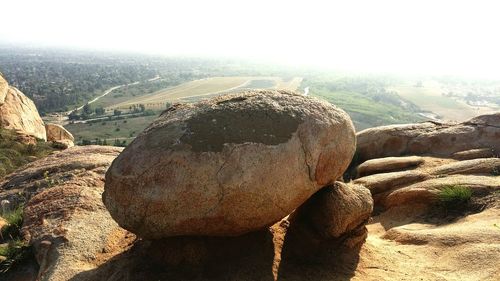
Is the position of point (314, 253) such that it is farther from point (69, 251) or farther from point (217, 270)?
point (69, 251)

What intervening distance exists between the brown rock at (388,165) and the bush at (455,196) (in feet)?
12.9

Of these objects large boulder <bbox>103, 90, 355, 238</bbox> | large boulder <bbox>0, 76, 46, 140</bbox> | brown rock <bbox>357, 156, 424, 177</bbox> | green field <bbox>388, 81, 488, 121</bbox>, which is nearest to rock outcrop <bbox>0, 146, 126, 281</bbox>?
large boulder <bbox>103, 90, 355, 238</bbox>

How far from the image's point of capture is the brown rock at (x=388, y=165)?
16.7m

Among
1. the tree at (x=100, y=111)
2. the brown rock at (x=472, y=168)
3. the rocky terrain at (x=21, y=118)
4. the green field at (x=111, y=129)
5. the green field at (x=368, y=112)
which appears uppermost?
the brown rock at (x=472, y=168)

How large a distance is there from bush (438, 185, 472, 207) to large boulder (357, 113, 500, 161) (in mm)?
4995

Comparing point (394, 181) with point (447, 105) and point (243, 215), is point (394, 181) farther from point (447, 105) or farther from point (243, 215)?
point (447, 105)

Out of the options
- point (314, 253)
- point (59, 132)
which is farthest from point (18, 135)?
point (314, 253)

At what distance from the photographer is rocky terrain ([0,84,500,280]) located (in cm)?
782

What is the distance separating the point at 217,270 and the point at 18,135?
22.0 metres

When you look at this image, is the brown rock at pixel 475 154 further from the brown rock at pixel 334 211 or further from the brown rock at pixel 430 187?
the brown rock at pixel 334 211

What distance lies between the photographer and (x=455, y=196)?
12461mm

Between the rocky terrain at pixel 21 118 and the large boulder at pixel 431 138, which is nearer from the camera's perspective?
the large boulder at pixel 431 138

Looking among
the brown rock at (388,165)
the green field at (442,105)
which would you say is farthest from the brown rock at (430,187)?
the green field at (442,105)

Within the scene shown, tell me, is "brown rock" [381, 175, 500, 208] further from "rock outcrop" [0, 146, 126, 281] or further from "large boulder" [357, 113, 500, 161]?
"rock outcrop" [0, 146, 126, 281]
